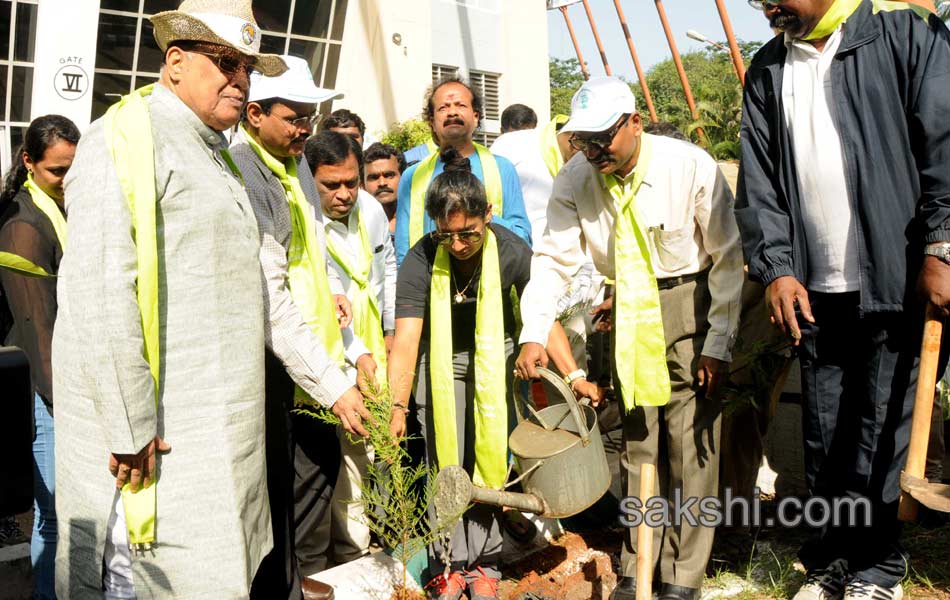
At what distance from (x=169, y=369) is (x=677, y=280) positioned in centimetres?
213

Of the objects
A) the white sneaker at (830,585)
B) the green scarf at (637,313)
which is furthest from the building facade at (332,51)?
the white sneaker at (830,585)

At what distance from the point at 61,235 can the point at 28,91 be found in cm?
818

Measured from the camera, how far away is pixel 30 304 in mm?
3879

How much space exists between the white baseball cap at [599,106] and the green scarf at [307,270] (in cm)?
103

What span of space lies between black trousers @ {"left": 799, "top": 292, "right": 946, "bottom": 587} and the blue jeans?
2879 millimetres

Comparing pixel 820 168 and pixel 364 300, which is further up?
pixel 820 168

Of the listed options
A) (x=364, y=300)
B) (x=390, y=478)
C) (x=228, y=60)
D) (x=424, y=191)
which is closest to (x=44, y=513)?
(x=390, y=478)

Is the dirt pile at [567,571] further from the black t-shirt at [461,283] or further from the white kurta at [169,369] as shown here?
the white kurta at [169,369]

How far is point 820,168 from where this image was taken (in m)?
3.37

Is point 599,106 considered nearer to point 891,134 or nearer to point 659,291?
point 659,291

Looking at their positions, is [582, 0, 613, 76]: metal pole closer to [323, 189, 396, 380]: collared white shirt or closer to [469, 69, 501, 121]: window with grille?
[469, 69, 501, 121]: window with grille

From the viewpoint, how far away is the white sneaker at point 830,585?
3545 mm

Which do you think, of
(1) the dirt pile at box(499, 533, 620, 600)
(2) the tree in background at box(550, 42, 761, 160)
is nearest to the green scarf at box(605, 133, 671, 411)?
(1) the dirt pile at box(499, 533, 620, 600)

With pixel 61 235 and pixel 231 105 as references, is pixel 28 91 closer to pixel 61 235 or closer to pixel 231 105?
pixel 61 235
